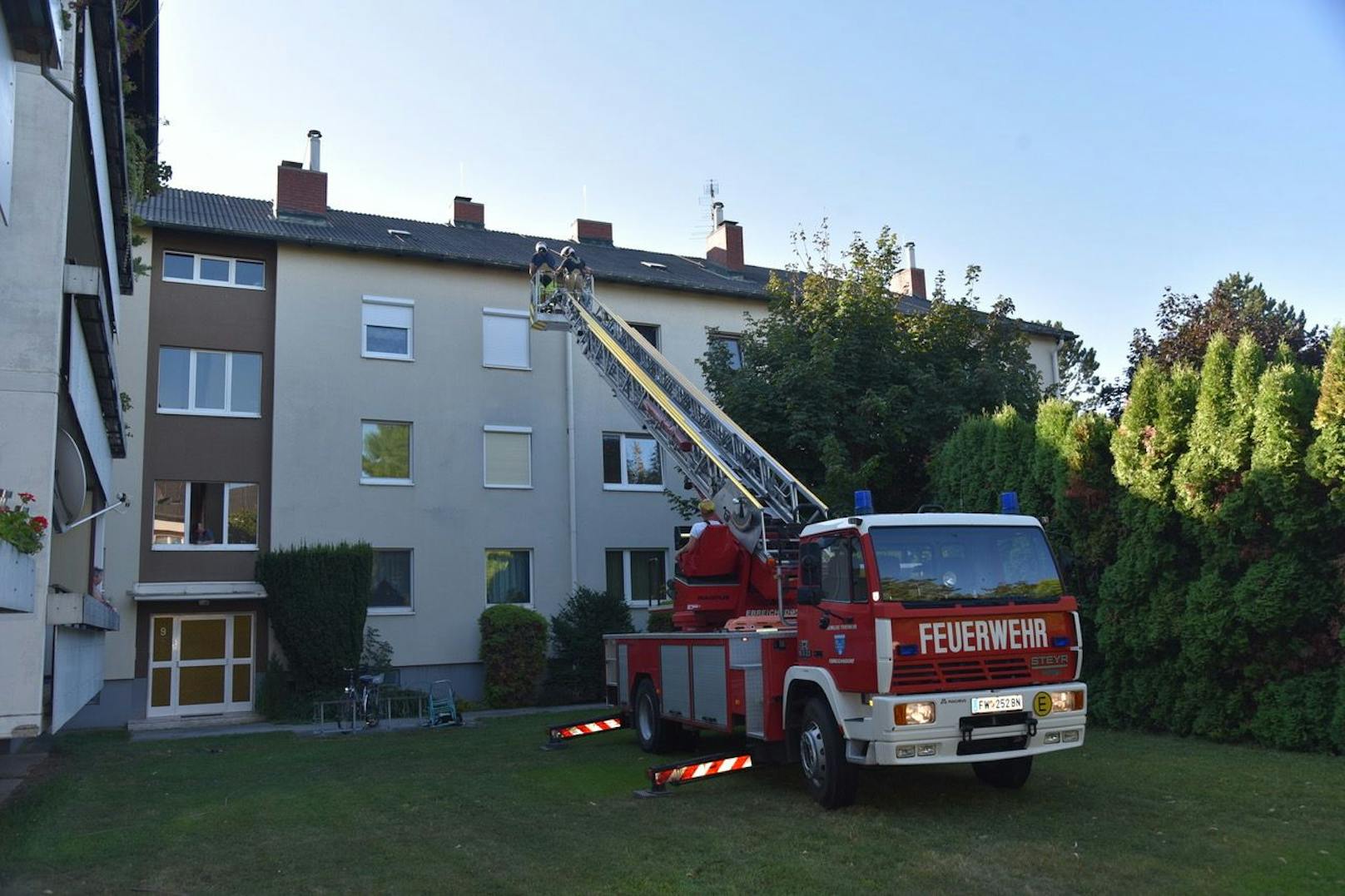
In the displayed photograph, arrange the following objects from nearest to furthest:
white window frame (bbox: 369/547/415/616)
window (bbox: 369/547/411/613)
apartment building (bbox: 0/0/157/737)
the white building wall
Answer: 1. apartment building (bbox: 0/0/157/737)
2. the white building wall
3. white window frame (bbox: 369/547/415/616)
4. window (bbox: 369/547/411/613)

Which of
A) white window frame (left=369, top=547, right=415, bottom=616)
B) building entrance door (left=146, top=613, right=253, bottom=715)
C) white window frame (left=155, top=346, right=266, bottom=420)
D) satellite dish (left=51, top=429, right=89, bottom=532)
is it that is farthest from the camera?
white window frame (left=369, top=547, right=415, bottom=616)

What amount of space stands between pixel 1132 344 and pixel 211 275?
25.2 metres

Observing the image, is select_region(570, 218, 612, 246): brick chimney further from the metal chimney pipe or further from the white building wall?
the white building wall

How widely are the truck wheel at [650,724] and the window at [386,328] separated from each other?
12.3 m

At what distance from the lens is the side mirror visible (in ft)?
31.1

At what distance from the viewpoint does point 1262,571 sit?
1216 centimetres

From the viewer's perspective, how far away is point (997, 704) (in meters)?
8.55

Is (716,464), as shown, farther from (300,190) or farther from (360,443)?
(300,190)

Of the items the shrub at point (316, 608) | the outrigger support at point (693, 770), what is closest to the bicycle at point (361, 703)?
the shrub at point (316, 608)

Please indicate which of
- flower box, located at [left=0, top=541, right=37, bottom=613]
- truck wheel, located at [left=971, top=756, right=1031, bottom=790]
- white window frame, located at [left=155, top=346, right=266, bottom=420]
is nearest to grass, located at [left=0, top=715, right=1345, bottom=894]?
truck wheel, located at [left=971, top=756, right=1031, bottom=790]

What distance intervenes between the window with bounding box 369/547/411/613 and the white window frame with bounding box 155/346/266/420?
3954 mm

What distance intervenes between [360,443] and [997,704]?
17.1m

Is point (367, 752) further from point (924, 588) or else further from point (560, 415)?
point (560, 415)

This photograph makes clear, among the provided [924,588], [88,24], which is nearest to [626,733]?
[924,588]
